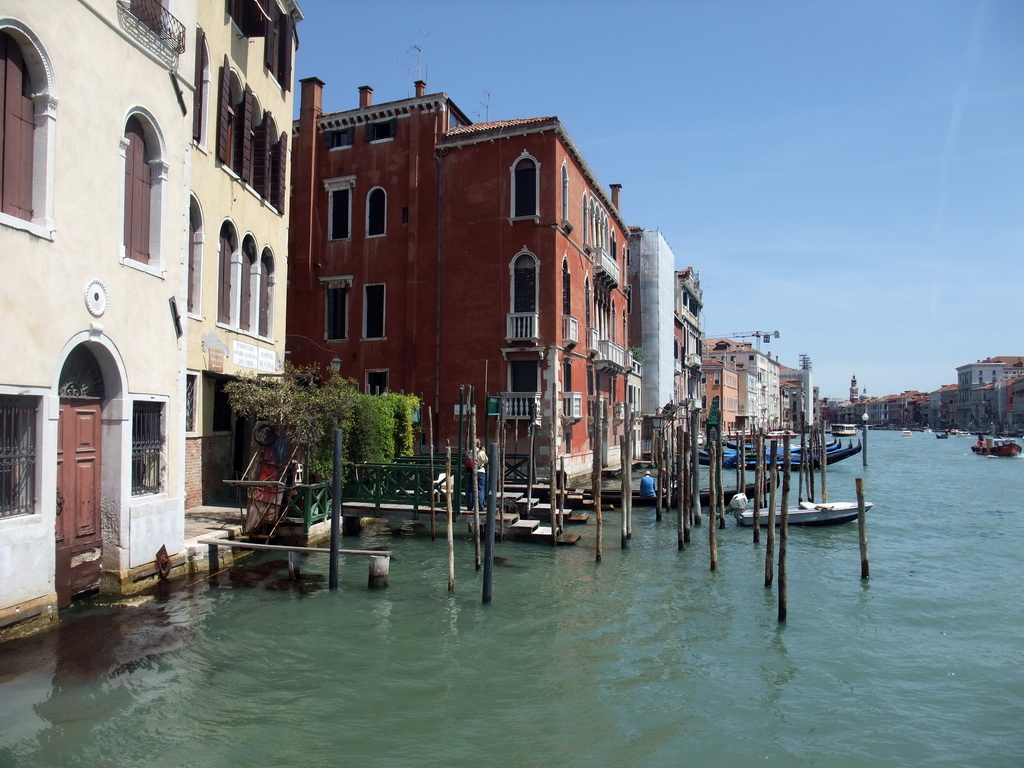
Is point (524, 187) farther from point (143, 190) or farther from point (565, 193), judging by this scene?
point (143, 190)

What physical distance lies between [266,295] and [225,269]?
1.71 m

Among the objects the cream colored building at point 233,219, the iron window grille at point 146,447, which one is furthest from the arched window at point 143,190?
the cream colored building at point 233,219

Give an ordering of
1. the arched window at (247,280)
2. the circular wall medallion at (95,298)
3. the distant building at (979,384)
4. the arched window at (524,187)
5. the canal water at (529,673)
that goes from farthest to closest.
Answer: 1. the distant building at (979,384)
2. the arched window at (524,187)
3. the arched window at (247,280)
4. the circular wall medallion at (95,298)
5. the canal water at (529,673)

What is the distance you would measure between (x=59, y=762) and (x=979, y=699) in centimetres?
769

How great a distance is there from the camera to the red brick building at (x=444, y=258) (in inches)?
821

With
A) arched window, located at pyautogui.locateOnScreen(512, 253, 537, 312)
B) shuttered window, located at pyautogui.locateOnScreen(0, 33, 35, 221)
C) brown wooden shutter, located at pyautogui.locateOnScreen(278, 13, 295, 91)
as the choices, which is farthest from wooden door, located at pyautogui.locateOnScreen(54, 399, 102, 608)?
arched window, located at pyautogui.locateOnScreen(512, 253, 537, 312)

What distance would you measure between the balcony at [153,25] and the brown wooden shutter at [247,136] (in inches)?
163

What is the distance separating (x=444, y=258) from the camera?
21.7 meters

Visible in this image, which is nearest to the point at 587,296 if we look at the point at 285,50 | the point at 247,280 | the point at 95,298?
the point at 285,50

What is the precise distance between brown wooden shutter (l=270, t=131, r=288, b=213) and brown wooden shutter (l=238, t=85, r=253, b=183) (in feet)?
3.78

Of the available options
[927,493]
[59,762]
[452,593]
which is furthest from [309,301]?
[927,493]

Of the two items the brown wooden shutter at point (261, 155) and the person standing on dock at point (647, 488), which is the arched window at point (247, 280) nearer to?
the brown wooden shutter at point (261, 155)

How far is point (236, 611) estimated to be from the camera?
8.96 meters

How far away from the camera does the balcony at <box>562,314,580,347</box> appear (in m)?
21.2
